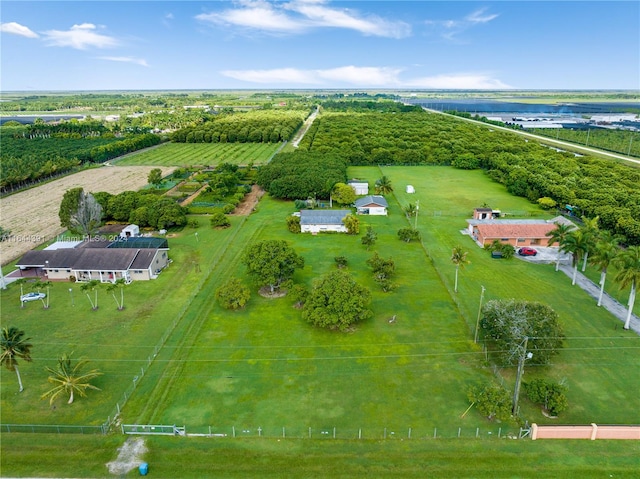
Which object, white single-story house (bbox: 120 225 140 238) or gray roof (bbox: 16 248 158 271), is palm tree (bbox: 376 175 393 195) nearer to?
white single-story house (bbox: 120 225 140 238)

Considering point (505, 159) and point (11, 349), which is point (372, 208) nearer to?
point (505, 159)

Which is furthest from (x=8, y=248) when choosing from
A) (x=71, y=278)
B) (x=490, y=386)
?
(x=490, y=386)

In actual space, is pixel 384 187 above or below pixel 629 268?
below

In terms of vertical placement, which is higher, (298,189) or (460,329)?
(298,189)

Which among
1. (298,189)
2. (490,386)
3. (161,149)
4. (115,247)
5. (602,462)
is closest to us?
(602,462)

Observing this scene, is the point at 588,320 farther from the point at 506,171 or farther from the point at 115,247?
the point at 506,171

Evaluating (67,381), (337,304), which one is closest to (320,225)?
(337,304)
